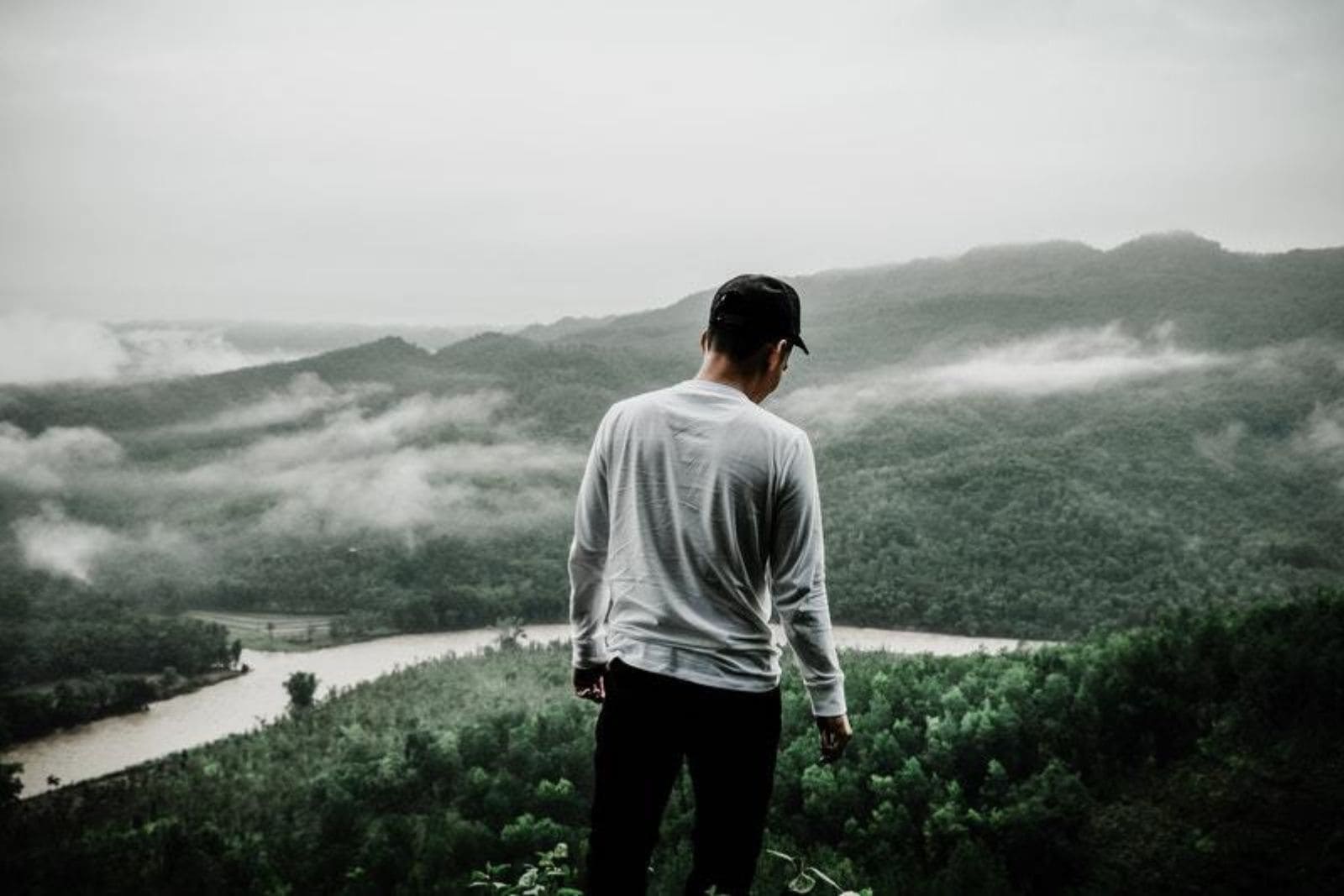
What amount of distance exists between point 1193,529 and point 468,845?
172 ft

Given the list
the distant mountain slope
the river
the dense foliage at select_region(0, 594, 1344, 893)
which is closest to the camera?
the dense foliage at select_region(0, 594, 1344, 893)

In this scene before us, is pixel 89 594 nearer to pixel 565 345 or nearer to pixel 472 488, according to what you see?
pixel 472 488

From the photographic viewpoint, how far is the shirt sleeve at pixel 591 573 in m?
2.37

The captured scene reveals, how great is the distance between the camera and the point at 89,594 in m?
45.4

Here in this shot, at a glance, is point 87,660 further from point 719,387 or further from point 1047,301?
point 1047,301

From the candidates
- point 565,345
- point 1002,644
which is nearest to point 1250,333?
point 1002,644

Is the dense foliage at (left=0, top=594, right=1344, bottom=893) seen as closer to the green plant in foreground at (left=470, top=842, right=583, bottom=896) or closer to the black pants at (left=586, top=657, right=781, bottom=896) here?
the green plant in foreground at (left=470, top=842, right=583, bottom=896)

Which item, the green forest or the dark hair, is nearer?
the dark hair

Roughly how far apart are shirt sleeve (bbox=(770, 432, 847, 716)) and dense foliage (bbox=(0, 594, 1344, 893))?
566cm

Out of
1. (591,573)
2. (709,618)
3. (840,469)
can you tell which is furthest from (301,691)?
(840,469)

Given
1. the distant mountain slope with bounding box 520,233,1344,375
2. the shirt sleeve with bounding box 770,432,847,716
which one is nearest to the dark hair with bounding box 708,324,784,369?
the shirt sleeve with bounding box 770,432,847,716

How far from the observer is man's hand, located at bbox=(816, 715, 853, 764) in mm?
2234

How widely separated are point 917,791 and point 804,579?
18.3 m

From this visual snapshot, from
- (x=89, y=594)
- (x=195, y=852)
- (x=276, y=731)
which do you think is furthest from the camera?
(x=89, y=594)
